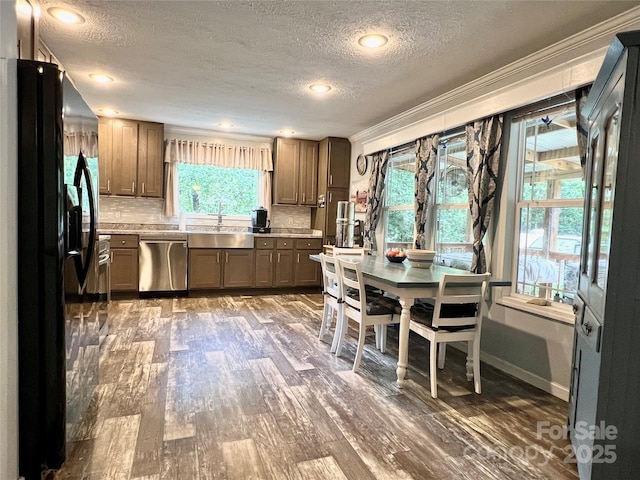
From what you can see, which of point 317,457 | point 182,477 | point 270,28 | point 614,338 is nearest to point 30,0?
point 270,28

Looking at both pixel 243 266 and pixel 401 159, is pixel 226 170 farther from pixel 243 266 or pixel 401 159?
pixel 401 159

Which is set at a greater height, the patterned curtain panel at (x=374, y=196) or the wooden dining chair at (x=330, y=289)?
the patterned curtain panel at (x=374, y=196)

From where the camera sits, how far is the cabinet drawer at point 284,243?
5.67 meters

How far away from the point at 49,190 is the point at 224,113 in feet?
11.1

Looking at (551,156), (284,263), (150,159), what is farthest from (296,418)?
(150,159)

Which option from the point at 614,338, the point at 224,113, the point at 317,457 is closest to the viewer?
the point at 614,338

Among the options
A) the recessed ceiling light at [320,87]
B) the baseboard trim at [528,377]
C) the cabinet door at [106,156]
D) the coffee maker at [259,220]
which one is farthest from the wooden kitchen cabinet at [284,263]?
the baseboard trim at [528,377]

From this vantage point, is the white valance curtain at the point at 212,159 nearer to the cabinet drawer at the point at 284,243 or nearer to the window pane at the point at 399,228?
the cabinet drawer at the point at 284,243

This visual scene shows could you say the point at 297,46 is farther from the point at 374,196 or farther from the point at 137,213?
the point at 137,213

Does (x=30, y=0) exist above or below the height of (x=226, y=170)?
above

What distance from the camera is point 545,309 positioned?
2686 mm

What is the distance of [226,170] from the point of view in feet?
19.6

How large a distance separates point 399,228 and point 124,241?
3.52m

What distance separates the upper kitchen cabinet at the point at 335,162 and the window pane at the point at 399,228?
1.18 metres
